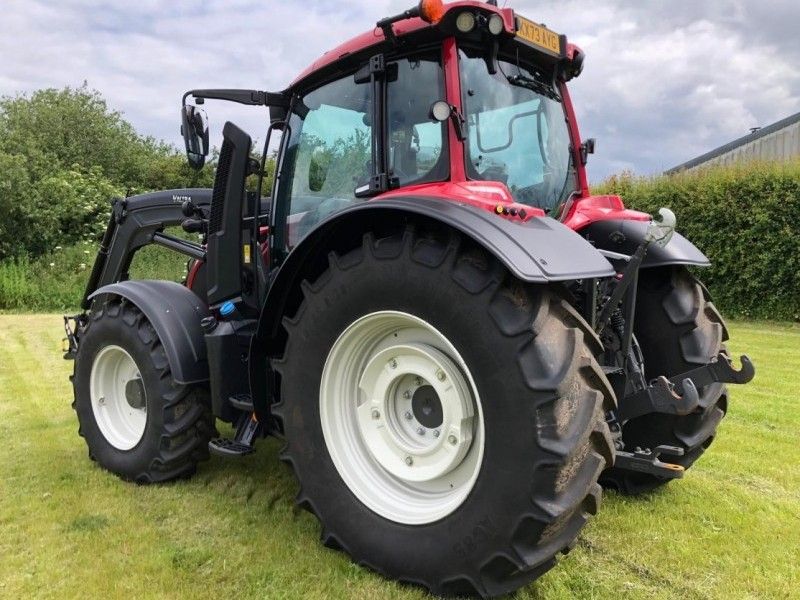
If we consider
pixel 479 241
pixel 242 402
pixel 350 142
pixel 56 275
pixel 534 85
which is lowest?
pixel 56 275

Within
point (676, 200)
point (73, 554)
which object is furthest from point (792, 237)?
point (73, 554)

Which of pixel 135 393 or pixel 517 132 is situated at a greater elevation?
pixel 517 132

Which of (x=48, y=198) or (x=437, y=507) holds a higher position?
(x=48, y=198)

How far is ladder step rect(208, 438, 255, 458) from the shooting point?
320 cm

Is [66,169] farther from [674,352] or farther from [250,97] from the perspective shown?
[674,352]

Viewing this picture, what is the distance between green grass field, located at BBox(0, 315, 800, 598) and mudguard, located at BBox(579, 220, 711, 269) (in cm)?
125

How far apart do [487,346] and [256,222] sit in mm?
1910

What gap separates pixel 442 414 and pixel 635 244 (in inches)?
56.4

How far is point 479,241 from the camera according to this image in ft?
6.93

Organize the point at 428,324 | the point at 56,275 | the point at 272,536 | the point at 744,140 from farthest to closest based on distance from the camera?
the point at 744,140, the point at 56,275, the point at 272,536, the point at 428,324

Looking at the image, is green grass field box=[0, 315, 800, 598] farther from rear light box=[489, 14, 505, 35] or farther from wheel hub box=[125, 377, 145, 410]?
rear light box=[489, 14, 505, 35]

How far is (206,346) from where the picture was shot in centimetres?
346

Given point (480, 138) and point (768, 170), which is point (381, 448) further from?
point (768, 170)

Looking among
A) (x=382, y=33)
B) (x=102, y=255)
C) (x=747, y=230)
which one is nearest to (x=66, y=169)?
(x=102, y=255)
